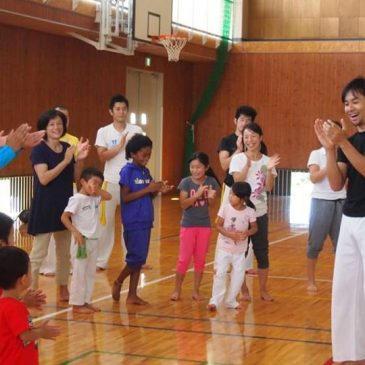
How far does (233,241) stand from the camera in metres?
6.85

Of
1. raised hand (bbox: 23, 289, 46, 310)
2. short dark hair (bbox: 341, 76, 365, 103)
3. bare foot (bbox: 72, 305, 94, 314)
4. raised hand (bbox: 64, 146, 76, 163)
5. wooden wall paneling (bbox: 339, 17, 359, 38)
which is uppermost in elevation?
wooden wall paneling (bbox: 339, 17, 359, 38)

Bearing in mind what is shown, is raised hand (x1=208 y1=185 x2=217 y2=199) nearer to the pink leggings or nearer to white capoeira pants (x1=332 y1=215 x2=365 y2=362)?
the pink leggings

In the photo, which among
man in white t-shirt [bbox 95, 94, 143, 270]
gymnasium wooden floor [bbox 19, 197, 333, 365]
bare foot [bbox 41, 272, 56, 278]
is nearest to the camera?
gymnasium wooden floor [bbox 19, 197, 333, 365]

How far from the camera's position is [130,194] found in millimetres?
6793

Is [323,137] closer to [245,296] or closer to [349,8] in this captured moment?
[245,296]

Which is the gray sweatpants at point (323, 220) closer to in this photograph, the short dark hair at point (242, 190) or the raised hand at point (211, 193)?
the short dark hair at point (242, 190)

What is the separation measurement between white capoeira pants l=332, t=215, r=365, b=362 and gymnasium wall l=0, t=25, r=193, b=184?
30.8 feet

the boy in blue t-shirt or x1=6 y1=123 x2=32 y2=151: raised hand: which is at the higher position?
x1=6 y1=123 x2=32 y2=151: raised hand

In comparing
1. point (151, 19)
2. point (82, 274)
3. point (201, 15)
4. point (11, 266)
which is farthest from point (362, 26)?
point (11, 266)

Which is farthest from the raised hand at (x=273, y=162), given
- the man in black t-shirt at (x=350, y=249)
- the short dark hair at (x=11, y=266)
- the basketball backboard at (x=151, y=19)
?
the basketball backboard at (x=151, y=19)

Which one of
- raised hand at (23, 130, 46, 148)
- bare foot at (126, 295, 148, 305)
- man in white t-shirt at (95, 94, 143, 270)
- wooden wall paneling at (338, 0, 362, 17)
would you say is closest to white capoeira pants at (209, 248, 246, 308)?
bare foot at (126, 295, 148, 305)

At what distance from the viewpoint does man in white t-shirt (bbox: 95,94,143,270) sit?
8.30 metres

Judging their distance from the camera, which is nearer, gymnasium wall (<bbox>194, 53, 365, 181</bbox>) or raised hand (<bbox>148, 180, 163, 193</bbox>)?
raised hand (<bbox>148, 180, 163, 193</bbox>)

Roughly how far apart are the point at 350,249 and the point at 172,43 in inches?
447
